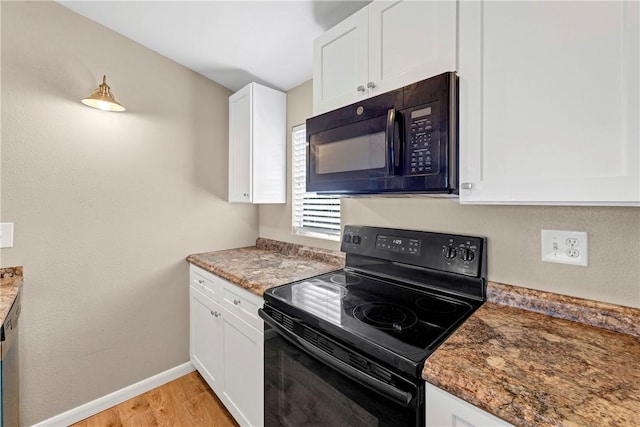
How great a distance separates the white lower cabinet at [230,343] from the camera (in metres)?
1.41

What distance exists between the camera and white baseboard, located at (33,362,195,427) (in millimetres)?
1677

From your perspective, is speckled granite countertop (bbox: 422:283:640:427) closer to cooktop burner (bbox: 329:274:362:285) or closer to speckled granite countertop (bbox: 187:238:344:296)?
cooktop burner (bbox: 329:274:362:285)

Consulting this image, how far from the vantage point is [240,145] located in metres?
2.17

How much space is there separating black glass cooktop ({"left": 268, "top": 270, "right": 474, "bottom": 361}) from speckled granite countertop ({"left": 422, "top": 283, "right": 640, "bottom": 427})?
2.7 inches

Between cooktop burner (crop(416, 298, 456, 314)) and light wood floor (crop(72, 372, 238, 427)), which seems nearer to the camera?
cooktop burner (crop(416, 298, 456, 314))

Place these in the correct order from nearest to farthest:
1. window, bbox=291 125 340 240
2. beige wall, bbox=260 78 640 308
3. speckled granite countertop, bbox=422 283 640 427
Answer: speckled granite countertop, bbox=422 283 640 427 → beige wall, bbox=260 78 640 308 → window, bbox=291 125 340 240

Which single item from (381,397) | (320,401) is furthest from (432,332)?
(320,401)

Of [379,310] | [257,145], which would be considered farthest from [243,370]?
[257,145]

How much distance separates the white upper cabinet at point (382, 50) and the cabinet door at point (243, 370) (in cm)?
124

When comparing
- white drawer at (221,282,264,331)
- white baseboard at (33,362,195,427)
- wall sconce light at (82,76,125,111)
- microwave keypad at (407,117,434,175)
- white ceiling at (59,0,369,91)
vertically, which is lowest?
white baseboard at (33,362,195,427)

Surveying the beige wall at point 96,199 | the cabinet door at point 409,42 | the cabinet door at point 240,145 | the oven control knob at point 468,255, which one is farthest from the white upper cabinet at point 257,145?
the oven control knob at point 468,255

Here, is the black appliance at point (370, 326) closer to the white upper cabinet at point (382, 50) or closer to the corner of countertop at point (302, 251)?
the corner of countertop at point (302, 251)

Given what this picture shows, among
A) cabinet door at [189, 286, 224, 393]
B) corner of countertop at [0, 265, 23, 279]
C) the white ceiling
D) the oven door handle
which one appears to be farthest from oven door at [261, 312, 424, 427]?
the white ceiling

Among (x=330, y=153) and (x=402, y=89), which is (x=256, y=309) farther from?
(x=402, y=89)
